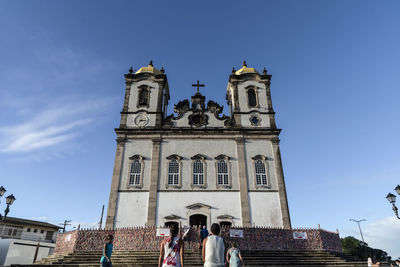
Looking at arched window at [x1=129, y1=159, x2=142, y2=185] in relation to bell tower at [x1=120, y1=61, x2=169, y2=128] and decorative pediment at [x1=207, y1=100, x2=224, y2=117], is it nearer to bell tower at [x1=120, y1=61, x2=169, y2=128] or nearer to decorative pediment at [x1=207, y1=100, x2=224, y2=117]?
bell tower at [x1=120, y1=61, x2=169, y2=128]

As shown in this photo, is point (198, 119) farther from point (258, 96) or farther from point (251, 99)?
point (258, 96)

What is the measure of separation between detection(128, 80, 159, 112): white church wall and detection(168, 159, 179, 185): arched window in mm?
5499

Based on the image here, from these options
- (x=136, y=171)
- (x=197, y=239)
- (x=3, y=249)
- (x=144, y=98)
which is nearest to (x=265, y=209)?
(x=197, y=239)

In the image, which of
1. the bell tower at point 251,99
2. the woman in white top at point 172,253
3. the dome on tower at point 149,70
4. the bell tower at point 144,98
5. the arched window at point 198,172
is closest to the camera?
the woman in white top at point 172,253

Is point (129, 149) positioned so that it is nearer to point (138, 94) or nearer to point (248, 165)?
point (138, 94)

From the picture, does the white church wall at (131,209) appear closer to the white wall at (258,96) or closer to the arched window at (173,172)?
the arched window at (173,172)

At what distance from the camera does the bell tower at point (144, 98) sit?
23.3 metres

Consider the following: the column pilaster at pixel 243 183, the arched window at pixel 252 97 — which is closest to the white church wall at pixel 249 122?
the arched window at pixel 252 97

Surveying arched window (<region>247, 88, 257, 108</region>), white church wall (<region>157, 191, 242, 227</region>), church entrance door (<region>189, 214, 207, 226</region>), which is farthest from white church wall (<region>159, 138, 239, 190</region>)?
arched window (<region>247, 88, 257, 108</region>)

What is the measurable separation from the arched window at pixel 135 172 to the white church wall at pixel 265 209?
28.7 ft

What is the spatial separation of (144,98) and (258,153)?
1154 centimetres

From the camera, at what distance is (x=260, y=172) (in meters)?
21.1

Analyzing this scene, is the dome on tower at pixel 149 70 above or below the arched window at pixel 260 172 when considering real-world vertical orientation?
above

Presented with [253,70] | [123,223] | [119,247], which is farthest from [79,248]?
[253,70]
